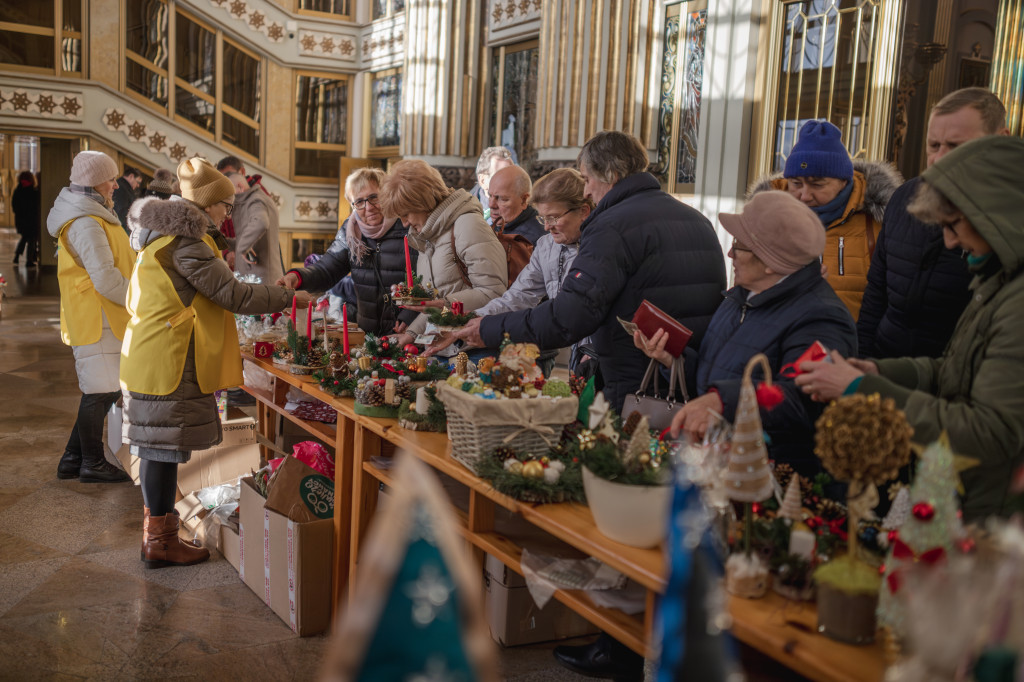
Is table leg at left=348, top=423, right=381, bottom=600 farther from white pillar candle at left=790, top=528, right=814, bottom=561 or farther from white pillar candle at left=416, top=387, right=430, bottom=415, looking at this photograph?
white pillar candle at left=790, top=528, right=814, bottom=561

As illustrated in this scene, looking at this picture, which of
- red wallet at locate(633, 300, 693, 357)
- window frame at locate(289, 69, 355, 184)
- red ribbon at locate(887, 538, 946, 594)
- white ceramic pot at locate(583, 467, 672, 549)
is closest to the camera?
red ribbon at locate(887, 538, 946, 594)

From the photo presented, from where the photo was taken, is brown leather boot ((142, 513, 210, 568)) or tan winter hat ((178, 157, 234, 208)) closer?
tan winter hat ((178, 157, 234, 208))

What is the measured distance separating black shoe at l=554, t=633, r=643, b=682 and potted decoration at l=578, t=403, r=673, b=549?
952mm

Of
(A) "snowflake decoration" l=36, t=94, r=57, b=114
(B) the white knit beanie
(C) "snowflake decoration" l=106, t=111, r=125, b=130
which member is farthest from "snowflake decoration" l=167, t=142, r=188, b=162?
(B) the white knit beanie

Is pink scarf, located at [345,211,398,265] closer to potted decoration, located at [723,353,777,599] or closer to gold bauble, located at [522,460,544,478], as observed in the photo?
gold bauble, located at [522,460,544,478]

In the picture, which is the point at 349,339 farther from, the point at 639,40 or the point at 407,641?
the point at 639,40

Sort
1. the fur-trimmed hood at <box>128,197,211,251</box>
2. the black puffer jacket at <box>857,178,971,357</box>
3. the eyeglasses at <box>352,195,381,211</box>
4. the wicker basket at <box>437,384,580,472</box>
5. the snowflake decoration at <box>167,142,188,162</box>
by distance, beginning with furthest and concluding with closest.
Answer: the snowflake decoration at <box>167,142,188,162</box>, the eyeglasses at <box>352,195,381,211</box>, the fur-trimmed hood at <box>128,197,211,251</box>, the black puffer jacket at <box>857,178,971,357</box>, the wicker basket at <box>437,384,580,472</box>

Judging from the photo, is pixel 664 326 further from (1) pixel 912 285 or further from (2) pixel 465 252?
(2) pixel 465 252

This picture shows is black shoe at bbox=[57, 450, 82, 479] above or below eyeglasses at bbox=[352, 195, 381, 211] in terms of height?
below

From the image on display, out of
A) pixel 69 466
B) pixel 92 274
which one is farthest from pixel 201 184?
pixel 69 466

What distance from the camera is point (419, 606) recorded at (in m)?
0.50

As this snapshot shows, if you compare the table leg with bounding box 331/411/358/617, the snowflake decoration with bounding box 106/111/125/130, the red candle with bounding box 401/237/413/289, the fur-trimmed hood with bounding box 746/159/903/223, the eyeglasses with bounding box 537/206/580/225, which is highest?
the snowflake decoration with bounding box 106/111/125/130

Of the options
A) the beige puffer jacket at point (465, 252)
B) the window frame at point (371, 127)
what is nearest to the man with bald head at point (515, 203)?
the beige puffer jacket at point (465, 252)

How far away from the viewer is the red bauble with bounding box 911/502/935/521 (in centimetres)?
119
